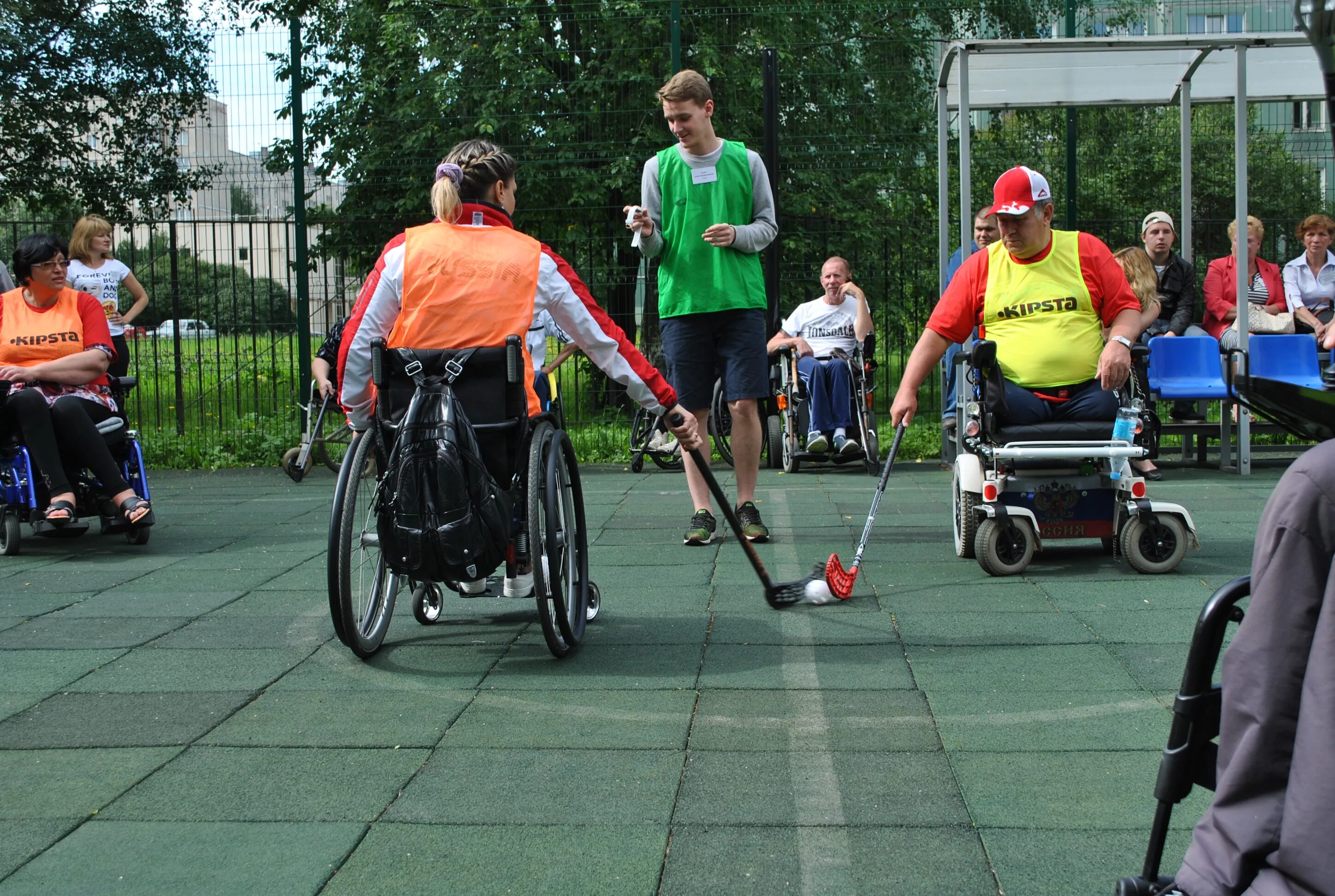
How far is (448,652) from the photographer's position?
4.71 meters

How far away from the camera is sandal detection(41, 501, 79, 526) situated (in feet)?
22.6

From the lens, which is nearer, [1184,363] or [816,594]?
[816,594]

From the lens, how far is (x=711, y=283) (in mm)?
6680

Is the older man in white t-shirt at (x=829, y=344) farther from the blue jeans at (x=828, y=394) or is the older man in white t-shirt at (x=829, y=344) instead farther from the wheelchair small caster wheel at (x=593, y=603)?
the wheelchair small caster wheel at (x=593, y=603)

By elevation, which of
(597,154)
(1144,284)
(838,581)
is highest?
(597,154)

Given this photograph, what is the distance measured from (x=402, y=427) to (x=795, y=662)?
4.68 ft

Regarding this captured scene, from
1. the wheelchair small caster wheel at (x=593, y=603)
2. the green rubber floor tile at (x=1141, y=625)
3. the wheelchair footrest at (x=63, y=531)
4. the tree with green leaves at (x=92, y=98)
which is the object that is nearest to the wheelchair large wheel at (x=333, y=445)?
the wheelchair footrest at (x=63, y=531)

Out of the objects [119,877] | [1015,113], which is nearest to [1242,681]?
[119,877]

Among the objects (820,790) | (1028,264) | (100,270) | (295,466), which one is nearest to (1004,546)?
(1028,264)

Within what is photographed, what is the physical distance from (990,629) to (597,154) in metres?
6.63

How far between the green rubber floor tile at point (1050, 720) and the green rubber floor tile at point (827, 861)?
67cm

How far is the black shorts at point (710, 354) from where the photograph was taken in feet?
22.1

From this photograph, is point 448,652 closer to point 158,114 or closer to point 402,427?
point 402,427

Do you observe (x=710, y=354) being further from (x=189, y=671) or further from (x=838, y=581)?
(x=189, y=671)
